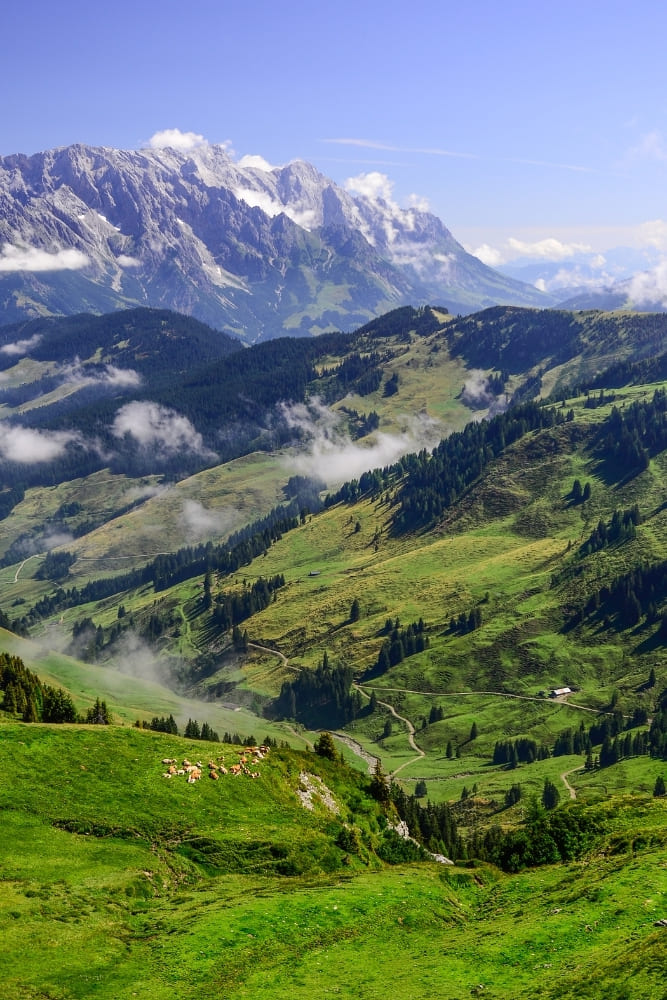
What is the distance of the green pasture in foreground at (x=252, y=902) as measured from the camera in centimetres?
5234

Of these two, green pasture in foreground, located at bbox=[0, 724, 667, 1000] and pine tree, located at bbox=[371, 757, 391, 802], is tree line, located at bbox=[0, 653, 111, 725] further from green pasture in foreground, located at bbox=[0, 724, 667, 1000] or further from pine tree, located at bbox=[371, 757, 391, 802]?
pine tree, located at bbox=[371, 757, 391, 802]

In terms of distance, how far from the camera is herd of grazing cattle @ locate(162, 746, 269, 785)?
86.7m

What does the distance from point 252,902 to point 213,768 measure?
25317 millimetres

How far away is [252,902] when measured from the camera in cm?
6531

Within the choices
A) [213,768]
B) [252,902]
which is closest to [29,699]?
[213,768]

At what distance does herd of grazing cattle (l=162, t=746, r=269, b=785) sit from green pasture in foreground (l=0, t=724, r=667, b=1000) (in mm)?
1297

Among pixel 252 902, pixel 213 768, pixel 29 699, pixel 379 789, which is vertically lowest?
pixel 379 789

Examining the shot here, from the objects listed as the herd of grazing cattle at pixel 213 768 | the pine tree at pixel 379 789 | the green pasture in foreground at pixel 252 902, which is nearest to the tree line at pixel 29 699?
the green pasture in foreground at pixel 252 902

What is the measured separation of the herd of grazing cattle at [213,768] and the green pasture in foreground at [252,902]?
1.30 m

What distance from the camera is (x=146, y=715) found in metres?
197

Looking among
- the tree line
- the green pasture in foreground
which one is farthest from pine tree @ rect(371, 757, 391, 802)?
the tree line

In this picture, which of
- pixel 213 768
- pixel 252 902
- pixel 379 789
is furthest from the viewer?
pixel 379 789

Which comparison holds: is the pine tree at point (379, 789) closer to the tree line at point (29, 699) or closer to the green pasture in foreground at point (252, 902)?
the green pasture in foreground at point (252, 902)

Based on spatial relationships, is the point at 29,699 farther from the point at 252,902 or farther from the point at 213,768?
the point at 252,902
